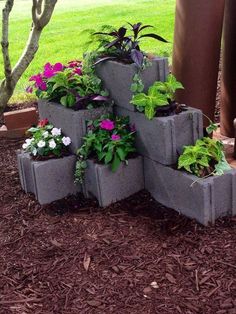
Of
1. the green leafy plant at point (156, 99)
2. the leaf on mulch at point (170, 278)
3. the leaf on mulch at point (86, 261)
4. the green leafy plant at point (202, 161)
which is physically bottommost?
the leaf on mulch at point (170, 278)

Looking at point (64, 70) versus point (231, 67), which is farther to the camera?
point (231, 67)

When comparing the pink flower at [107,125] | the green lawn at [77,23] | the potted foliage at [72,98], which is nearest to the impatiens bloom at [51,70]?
the potted foliage at [72,98]

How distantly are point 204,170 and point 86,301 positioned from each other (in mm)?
1165

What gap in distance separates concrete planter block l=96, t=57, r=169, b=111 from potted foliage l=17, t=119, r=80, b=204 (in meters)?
0.49

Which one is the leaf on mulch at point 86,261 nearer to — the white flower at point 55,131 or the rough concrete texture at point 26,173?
the rough concrete texture at point 26,173

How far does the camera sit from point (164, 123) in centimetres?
363

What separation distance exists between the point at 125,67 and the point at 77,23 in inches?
382

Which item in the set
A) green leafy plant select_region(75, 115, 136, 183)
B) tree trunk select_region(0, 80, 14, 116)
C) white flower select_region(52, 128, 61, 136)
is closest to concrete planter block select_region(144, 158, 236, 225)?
green leafy plant select_region(75, 115, 136, 183)

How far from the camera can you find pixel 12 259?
3479mm

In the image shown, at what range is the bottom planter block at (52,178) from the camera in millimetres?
4039

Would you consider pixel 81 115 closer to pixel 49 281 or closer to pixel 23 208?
pixel 23 208

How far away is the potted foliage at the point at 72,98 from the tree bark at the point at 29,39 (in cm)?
82

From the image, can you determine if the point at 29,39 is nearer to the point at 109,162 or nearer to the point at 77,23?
the point at 109,162

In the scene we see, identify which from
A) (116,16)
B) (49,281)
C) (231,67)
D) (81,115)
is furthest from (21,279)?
(116,16)
